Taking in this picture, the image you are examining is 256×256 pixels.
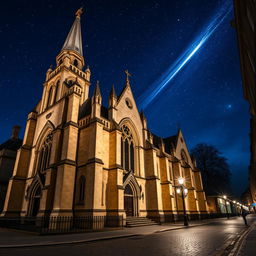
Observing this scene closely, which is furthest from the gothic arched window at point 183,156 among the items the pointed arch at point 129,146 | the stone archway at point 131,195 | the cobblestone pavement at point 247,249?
the cobblestone pavement at point 247,249

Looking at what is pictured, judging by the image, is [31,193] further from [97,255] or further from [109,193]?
[97,255]

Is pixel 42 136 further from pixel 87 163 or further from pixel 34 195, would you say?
pixel 87 163

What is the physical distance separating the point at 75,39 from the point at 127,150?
90.8 feet

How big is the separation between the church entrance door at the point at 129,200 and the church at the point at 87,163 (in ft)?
0.34

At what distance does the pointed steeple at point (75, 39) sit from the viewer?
34094 mm

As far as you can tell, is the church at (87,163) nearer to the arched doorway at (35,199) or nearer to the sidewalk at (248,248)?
the arched doorway at (35,199)

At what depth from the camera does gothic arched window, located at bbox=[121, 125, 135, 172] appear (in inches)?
870

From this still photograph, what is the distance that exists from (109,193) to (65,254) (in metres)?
11.8

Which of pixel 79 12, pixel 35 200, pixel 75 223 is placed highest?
pixel 79 12

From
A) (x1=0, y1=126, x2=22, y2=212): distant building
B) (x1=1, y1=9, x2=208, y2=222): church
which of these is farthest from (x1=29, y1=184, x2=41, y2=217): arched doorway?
(x1=0, y1=126, x2=22, y2=212): distant building

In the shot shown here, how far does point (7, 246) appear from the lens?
23.8ft

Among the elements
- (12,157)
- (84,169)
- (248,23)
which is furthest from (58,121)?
(248,23)

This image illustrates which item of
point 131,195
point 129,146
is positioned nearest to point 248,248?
point 131,195

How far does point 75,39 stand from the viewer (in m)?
36.6
